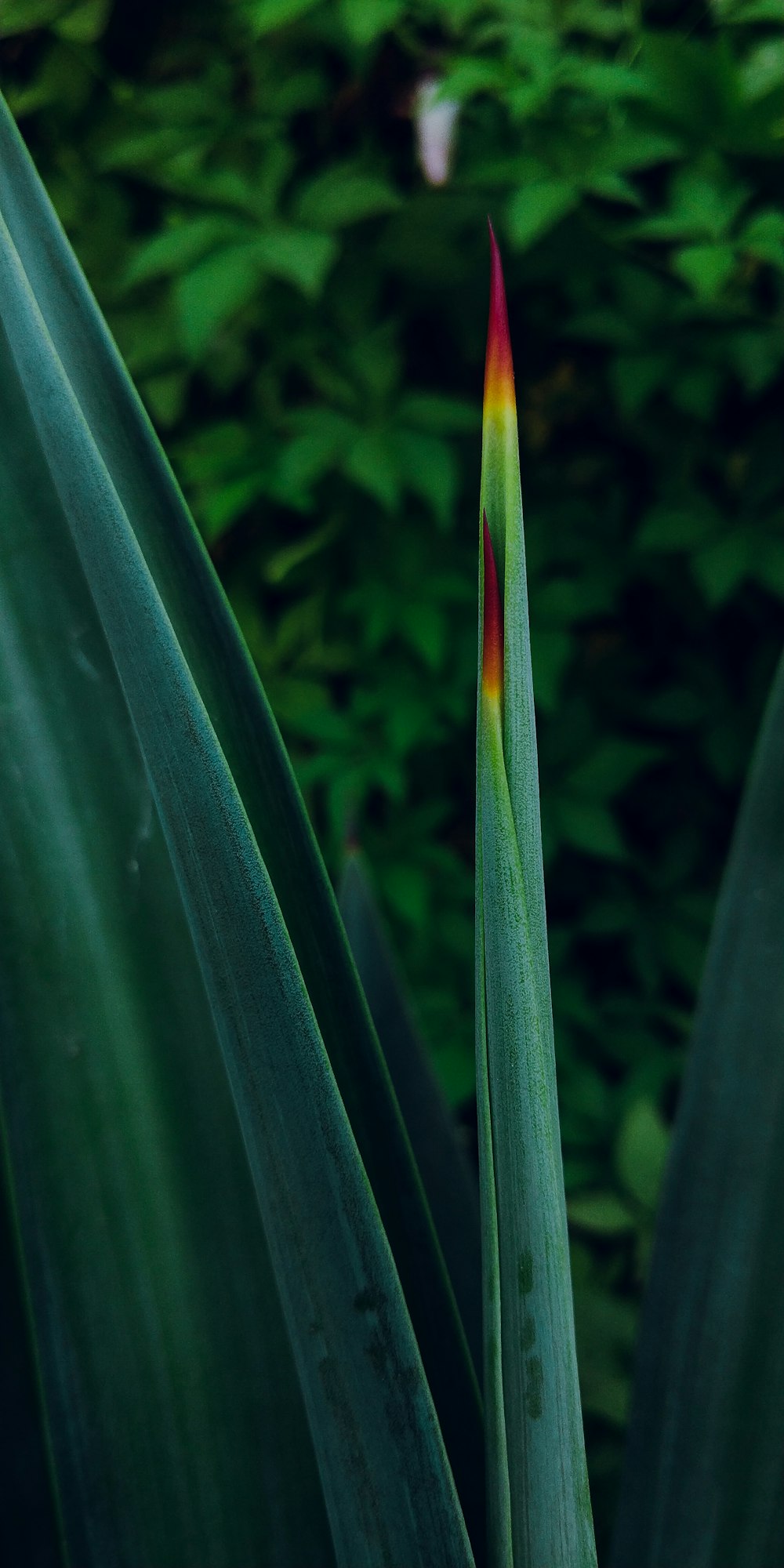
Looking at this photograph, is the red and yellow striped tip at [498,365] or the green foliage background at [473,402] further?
the green foliage background at [473,402]

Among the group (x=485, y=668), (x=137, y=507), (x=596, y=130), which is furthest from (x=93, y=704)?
(x=596, y=130)

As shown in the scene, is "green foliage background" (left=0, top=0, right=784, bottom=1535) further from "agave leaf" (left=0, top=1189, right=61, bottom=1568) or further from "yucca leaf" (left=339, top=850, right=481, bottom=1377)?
"agave leaf" (left=0, top=1189, right=61, bottom=1568)

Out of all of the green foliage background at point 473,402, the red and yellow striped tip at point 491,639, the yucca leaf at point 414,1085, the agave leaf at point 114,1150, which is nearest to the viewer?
the red and yellow striped tip at point 491,639

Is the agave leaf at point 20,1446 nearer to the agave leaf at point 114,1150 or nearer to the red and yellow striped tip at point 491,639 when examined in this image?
the agave leaf at point 114,1150

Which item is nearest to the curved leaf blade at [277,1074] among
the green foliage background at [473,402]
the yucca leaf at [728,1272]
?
the yucca leaf at [728,1272]

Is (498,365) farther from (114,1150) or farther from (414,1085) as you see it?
(414,1085)

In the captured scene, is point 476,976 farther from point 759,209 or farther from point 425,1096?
point 759,209

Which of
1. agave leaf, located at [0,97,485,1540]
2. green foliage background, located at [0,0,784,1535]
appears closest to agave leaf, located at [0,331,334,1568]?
agave leaf, located at [0,97,485,1540]
